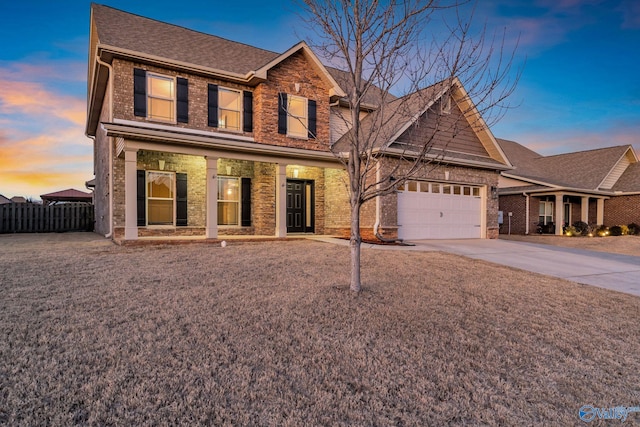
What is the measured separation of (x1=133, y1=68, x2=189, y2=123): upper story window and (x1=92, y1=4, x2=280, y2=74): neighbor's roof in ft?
2.33

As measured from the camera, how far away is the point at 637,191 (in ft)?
67.1

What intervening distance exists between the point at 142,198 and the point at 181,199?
3.96 ft

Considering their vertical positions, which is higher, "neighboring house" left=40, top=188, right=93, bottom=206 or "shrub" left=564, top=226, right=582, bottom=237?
"neighboring house" left=40, top=188, right=93, bottom=206

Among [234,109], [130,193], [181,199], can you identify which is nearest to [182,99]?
[234,109]

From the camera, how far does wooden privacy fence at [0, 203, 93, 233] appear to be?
54.6ft

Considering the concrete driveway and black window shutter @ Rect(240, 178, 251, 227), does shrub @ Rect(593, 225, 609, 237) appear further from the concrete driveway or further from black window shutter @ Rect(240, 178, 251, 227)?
black window shutter @ Rect(240, 178, 251, 227)

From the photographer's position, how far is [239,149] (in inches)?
428

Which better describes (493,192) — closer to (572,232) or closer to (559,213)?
(559,213)

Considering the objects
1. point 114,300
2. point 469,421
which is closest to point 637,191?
point 469,421

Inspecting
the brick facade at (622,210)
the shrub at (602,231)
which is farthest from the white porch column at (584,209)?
the brick facade at (622,210)

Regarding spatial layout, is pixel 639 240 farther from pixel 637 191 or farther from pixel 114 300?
pixel 114 300

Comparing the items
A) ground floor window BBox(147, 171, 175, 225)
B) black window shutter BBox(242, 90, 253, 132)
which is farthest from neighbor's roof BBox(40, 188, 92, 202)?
black window shutter BBox(242, 90, 253, 132)

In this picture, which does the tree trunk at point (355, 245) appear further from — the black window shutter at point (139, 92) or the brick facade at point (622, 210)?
the brick facade at point (622, 210)

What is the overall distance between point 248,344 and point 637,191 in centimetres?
2587
